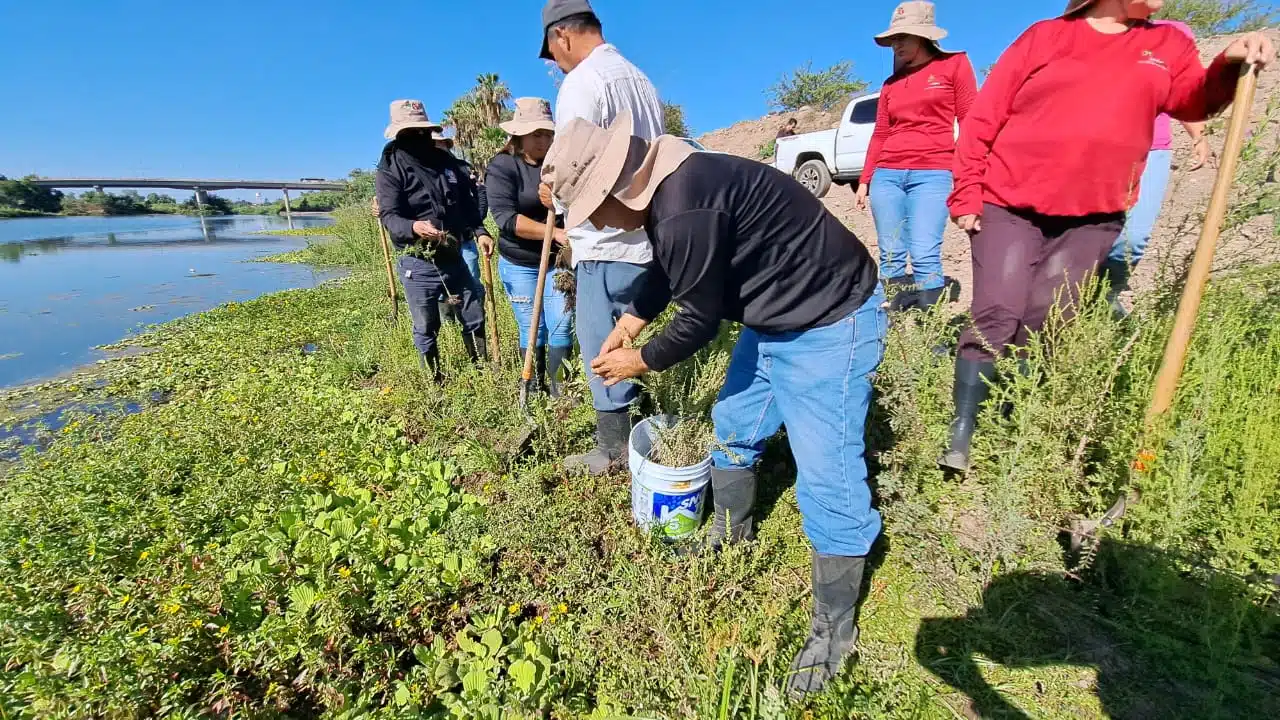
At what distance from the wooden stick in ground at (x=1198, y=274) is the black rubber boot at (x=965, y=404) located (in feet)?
1.52

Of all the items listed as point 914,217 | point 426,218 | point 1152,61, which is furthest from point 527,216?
point 1152,61

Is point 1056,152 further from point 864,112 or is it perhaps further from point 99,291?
point 99,291

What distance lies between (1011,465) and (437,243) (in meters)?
3.35

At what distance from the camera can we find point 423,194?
3.53m

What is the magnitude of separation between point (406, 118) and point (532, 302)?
4.90 feet

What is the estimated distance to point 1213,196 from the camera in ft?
4.89

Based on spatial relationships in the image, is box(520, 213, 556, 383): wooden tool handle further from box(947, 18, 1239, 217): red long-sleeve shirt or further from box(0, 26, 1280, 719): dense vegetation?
box(947, 18, 1239, 217): red long-sleeve shirt

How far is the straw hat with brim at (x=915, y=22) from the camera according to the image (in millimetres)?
2764

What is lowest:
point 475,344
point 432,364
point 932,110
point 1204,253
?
point 432,364

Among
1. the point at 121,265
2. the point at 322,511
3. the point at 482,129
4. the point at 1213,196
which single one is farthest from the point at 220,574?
the point at 482,129

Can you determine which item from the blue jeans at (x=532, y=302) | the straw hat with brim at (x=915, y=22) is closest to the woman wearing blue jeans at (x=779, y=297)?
the blue jeans at (x=532, y=302)

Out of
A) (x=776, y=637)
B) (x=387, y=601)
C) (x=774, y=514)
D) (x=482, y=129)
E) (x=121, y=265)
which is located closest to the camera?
(x=776, y=637)

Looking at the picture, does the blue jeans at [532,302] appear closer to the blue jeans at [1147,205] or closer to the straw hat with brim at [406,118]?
the straw hat with brim at [406,118]

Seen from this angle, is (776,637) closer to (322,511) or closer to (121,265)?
(322,511)
